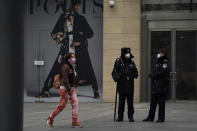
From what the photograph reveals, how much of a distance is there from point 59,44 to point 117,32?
247 centimetres

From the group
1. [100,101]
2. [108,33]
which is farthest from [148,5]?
[100,101]

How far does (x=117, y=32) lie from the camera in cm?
1634

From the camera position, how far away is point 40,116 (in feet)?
38.7

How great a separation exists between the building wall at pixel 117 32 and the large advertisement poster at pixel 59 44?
0.45 m

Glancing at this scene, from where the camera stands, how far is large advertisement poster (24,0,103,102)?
661 inches

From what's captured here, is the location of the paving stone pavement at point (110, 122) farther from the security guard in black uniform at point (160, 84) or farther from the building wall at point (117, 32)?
the building wall at point (117, 32)

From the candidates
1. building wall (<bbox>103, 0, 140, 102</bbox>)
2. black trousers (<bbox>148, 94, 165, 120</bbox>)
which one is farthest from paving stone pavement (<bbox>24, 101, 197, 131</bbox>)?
building wall (<bbox>103, 0, 140, 102</bbox>)

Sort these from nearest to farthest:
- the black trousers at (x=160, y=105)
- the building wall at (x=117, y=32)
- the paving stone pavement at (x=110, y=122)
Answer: the paving stone pavement at (x=110, y=122)
the black trousers at (x=160, y=105)
the building wall at (x=117, y=32)

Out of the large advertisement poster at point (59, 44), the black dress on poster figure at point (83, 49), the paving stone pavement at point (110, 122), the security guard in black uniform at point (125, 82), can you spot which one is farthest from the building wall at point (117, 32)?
the security guard in black uniform at point (125, 82)

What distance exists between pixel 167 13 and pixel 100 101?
14.3 ft

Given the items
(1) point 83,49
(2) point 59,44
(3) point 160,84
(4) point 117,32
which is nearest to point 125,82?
(3) point 160,84

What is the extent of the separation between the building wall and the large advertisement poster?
1.48 feet

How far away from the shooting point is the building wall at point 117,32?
16.3m

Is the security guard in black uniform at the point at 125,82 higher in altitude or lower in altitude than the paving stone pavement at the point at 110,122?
higher
